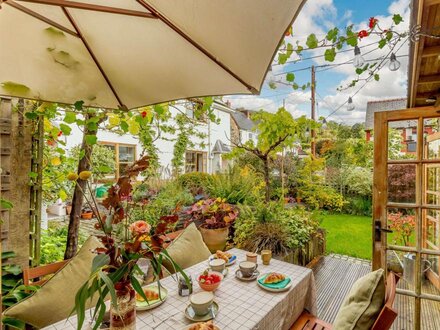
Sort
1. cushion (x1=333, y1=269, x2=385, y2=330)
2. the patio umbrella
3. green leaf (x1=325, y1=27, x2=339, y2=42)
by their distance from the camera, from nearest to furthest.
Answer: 1. the patio umbrella
2. cushion (x1=333, y1=269, x2=385, y2=330)
3. green leaf (x1=325, y1=27, x2=339, y2=42)

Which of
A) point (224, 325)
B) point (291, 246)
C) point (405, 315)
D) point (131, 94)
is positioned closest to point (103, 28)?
point (131, 94)

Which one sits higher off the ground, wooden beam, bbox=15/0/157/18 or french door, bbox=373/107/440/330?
wooden beam, bbox=15/0/157/18

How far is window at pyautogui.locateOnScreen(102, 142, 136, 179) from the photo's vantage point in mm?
7918

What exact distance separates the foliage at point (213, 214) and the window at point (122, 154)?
4776mm

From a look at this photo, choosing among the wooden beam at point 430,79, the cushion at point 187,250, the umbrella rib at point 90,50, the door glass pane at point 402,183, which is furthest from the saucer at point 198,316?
the wooden beam at point 430,79

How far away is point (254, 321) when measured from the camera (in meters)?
1.29

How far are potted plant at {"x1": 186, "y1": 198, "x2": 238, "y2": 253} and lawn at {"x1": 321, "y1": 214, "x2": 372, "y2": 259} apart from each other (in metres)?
1.90

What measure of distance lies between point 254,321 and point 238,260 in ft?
2.75

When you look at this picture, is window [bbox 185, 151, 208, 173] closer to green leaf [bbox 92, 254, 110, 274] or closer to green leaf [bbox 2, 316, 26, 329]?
green leaf [bbox 2, 316, 26, 329]

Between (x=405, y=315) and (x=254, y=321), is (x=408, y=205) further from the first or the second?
(x=254, y=321)

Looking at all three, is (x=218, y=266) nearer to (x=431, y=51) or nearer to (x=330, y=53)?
(x=330, y=53)

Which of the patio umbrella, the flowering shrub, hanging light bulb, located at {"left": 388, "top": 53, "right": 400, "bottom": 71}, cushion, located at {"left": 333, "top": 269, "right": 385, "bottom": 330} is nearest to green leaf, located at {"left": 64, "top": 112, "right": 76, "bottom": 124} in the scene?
the patio umbrella

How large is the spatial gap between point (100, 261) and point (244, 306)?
89cm

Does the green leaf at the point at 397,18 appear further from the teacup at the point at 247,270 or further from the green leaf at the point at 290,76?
the teacup at the point at 247,270
